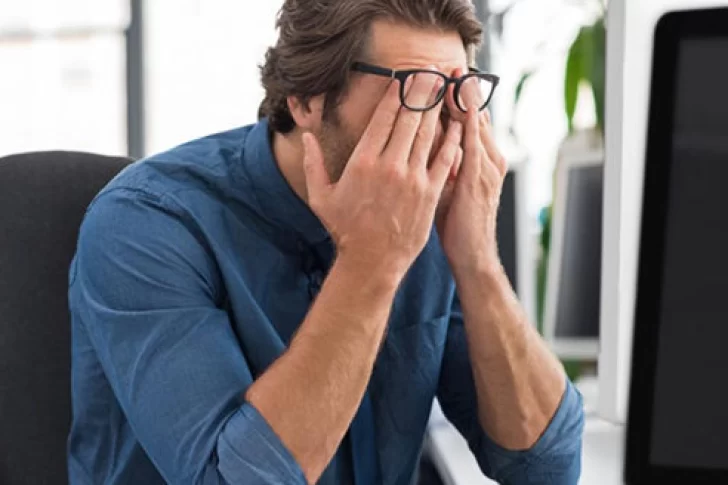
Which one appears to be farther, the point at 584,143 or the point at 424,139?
the point at 584,143

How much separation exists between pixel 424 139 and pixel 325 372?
27 cm

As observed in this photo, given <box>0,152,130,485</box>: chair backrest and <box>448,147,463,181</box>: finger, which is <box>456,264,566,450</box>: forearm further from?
<box>0,152,130,485</box>: chair backrest

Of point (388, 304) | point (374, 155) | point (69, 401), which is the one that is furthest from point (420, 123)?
point (69, 401)

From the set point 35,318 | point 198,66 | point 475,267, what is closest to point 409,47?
point 475,267

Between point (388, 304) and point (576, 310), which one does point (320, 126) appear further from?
point (576, 310)

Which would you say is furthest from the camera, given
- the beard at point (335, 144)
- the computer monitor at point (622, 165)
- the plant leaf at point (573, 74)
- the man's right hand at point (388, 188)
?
the plant leaf at point (573, 74)

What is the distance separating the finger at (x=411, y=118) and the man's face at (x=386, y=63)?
0.03 metres

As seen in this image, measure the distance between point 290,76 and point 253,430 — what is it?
0.44 m

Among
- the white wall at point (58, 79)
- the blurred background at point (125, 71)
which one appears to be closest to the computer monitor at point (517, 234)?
the blurred background at point (125, 71)

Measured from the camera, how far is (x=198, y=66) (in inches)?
157

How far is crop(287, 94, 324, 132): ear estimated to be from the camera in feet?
3.65

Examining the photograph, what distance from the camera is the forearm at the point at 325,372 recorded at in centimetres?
89

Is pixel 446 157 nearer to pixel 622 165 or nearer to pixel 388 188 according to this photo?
pixel 388 188

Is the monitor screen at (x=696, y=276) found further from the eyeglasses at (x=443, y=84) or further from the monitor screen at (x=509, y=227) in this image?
the monitor screen at (x=509, y=227)
